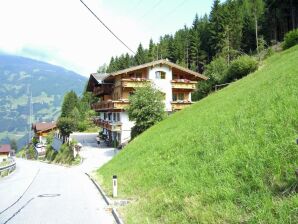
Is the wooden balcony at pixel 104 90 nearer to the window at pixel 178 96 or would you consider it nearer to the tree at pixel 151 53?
the window at pixel 178 96

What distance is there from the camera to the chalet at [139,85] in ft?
168

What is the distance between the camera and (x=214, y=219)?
28.3ft

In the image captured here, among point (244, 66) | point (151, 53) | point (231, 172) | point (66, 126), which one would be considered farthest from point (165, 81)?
point (151, 53)

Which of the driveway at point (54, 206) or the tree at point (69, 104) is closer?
the driveway at point (54, 206)

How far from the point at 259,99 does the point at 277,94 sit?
1.50 metres

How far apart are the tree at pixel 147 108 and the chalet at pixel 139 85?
10261mm

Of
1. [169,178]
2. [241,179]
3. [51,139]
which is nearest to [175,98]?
[51,139]

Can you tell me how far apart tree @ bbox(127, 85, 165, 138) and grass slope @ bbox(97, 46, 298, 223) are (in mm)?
20711

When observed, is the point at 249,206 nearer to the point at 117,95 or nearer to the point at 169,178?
the point at 169,178

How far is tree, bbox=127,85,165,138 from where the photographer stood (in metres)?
39.0

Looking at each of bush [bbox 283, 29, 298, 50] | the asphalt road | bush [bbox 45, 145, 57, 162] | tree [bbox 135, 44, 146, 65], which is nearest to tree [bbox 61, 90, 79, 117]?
tree [bbox 135, 44, 146, 65]

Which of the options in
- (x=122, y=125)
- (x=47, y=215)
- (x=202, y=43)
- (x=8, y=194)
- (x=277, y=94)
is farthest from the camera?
(x=202, y=43)

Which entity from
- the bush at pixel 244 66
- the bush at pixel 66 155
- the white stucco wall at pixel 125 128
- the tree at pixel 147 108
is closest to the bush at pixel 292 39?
the bush at pixel 244 66

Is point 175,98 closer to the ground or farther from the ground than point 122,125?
farther from the ground
